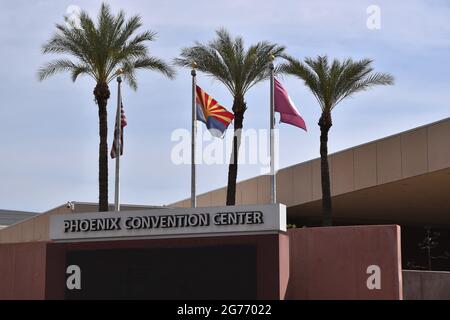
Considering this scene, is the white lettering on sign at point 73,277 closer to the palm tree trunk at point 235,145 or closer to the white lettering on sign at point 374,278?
the white lettering on sign at point 374,278

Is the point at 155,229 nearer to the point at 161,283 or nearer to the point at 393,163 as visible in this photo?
the point at 161,283

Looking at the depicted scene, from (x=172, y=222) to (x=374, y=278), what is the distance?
5.92m

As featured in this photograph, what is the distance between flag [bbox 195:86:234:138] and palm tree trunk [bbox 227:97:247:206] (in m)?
9.49

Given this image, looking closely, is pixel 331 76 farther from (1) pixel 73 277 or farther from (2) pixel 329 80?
(1) pixel 73 277

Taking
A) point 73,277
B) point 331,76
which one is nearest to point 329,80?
point 331,76

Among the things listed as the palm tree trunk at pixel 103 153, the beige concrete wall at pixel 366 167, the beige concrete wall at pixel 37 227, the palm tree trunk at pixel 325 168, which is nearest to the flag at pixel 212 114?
the palm tree trunk at pixel 103 153

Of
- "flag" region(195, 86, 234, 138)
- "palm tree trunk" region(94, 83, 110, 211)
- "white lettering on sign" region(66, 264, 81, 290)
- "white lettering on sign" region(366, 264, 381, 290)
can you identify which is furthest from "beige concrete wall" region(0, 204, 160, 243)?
"white lettering on sign" region(366, 264, 381, 290)

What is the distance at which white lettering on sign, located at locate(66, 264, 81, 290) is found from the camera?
2652 cm

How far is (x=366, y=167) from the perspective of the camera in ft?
134

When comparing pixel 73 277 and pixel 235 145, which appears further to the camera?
pixel 235 145

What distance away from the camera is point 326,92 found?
4053cm

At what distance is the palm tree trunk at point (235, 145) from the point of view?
38.8 meters
